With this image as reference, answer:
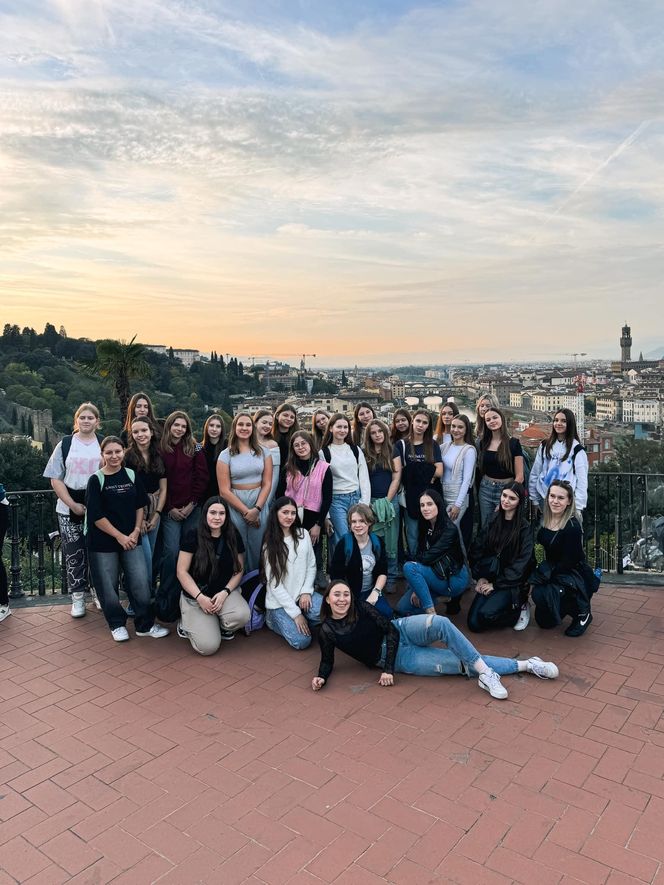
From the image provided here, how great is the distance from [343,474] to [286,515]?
33.5 inches

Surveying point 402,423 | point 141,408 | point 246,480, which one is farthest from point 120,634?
point 402,423

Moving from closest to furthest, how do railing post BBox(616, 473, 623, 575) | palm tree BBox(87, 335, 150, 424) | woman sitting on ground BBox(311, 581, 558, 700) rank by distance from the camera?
1. woman sitting on ground BBox(311, 581, 558, 700)
2. railing post BBox(616, 473, 623, 575)
3. palm tree BBox(87, 335, 150, 424)

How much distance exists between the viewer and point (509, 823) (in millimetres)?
2857

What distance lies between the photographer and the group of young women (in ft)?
15.2

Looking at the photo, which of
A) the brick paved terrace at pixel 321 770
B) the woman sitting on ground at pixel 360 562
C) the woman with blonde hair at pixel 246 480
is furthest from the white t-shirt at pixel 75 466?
the woman sitting on ground at pixel 360 562

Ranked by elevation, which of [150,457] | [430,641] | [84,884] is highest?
[150,457]

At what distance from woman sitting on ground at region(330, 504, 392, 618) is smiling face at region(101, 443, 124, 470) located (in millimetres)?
1813

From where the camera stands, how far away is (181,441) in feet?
17.4

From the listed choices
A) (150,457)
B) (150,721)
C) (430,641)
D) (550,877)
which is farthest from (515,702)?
(150,457)

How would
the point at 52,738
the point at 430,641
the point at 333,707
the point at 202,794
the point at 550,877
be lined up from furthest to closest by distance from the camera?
the point at 430,641 < the point at 333,707 < the point at 52,738 < the point at 202,794 < the point at 550,877

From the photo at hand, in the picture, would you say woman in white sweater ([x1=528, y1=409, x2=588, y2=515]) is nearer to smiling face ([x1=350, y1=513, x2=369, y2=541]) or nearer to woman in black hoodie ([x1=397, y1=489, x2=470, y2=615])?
woman in black hoodie ([x1=397, y1=489, x2=470, y2=615])

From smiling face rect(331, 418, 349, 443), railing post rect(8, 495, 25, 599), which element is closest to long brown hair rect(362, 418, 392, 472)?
smiling face rect(331, 418, 349, 443)

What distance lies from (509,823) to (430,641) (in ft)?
4.72

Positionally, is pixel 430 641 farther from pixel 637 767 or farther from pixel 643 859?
pixel 643 859
